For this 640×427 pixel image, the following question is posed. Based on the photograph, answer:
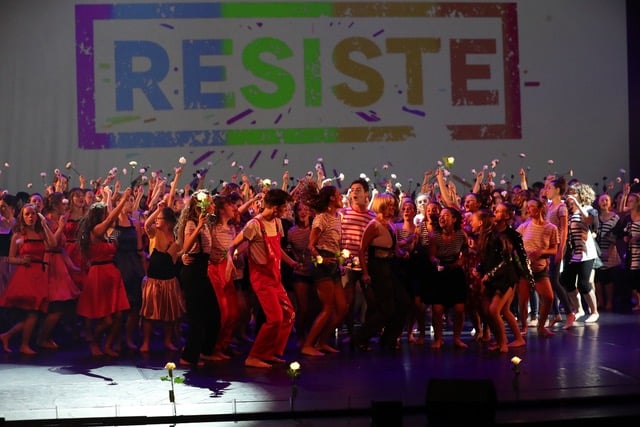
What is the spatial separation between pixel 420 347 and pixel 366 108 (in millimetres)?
6168

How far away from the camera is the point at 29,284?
31.9ft

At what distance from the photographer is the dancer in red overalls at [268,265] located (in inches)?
337

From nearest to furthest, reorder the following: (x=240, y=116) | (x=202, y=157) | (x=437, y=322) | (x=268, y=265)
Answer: (x=268, y=265), (x=437, y=322), (x=202, y=157), (x=240, y=116)

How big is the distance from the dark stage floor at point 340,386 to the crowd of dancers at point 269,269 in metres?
0.30

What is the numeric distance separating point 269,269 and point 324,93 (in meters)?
6.97

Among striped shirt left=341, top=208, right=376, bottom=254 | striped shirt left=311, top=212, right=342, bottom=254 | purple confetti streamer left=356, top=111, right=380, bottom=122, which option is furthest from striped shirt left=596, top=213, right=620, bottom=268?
striped shirt left=311, top=212, right=342, bottom=254

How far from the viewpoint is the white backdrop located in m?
14.6

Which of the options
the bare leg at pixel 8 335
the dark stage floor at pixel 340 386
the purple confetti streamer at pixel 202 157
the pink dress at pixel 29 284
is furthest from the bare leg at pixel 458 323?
the purple confetti streamer at pixel 202 157

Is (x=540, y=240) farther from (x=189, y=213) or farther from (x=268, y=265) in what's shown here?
(x=189, y=213)

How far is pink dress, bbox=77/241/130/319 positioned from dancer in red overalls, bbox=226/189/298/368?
1553 millimetres

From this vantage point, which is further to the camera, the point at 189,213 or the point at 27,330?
the point at 27,330

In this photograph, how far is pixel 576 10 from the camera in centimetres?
1585

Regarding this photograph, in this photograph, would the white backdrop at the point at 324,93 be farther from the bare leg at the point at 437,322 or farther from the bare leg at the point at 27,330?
the bare leg at the point at 437,322

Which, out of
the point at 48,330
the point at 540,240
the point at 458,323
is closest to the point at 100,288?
the point at 48,330
